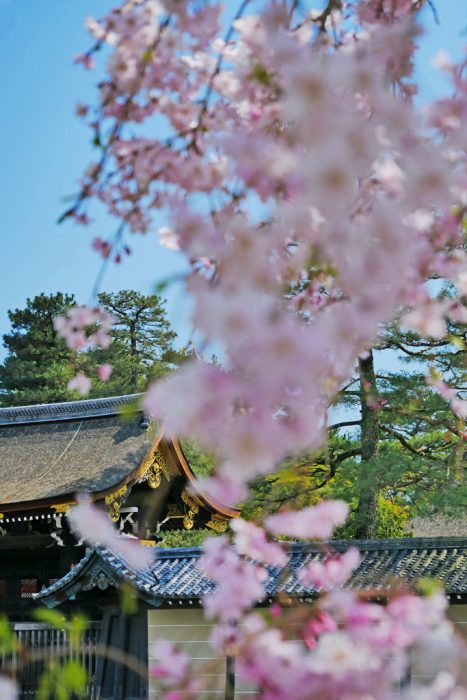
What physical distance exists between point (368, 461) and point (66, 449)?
3.83 metres

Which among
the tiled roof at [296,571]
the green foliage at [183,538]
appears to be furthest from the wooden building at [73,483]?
the green foliage at [183,538]

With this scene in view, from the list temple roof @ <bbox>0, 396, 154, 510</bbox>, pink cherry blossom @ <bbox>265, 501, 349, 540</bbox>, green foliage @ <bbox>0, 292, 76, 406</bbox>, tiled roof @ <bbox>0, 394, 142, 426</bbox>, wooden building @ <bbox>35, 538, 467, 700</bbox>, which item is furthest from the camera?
green foliage @ <bbox>0, 292, 76, 406</bbox>

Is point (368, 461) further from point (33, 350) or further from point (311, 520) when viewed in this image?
point (33, 350)

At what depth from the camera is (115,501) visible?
31.0 feet

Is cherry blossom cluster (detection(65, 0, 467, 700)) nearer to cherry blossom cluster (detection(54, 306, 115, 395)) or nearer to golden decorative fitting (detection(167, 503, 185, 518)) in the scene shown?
cherry blossom cluster (detection(54, 306, 115, 395))

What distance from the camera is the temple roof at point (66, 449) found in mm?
9438

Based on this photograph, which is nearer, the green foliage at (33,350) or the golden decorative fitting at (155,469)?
the golden decorative fitting at (155,469)

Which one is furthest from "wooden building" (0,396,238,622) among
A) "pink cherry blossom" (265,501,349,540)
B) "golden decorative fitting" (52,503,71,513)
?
"pink cherry blossom" (265,501,349,540)

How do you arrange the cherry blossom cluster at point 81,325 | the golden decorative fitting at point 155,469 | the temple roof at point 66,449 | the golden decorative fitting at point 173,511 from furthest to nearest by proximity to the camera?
the golden decorative fitting at point 173,511 → the golden decorative fitting at point 155,469 → the temple roof at point 66,449 → the cherry blossom cluster at point 81,325

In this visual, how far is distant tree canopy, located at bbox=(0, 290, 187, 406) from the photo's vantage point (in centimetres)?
2169

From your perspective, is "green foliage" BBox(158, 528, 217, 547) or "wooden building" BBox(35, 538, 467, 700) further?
"green foliage" BBox(158, 528, 217, 547)

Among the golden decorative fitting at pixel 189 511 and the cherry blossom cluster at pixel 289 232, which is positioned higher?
the golden decorative fitting at pixel 189 511

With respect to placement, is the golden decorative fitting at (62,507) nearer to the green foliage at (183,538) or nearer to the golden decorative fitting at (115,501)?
the golden decorative fitting at (115,501)

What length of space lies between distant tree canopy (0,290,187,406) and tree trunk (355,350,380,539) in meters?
9.66
